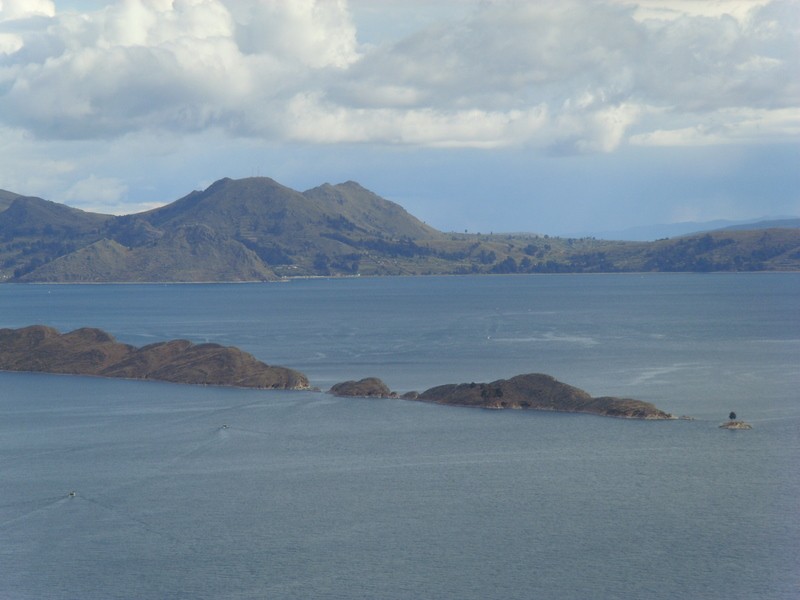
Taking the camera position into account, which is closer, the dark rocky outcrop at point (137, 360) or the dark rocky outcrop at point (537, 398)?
the dark rocky outcrop at point (537, 398)

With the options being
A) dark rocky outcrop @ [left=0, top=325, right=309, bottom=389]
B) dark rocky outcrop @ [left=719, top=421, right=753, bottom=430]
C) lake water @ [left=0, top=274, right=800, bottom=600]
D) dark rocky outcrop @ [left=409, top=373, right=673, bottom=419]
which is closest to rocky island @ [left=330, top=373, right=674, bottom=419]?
dark rocky outcrop @ [left=409, top=373, right=673, bottom=419]

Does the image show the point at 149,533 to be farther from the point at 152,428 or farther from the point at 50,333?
the point at 50,333

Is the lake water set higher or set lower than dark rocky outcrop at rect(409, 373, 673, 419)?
lower

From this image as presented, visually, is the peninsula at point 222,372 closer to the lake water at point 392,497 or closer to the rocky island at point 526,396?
the rocky island at point 526,396

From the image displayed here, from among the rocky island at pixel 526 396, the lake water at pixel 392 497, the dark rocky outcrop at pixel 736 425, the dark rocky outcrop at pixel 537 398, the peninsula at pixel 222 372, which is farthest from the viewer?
the peninsula at pixel 222 372

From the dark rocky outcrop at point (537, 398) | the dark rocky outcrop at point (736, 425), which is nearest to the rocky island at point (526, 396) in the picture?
the dark rocky outcrop at point (537, 398)

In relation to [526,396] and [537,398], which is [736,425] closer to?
[537,398]

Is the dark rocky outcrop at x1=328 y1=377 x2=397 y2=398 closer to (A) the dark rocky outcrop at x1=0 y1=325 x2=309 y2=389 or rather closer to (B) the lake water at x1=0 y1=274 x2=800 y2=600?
(B) the lake water at x1=0 y1=274 x2=800 y2=600
